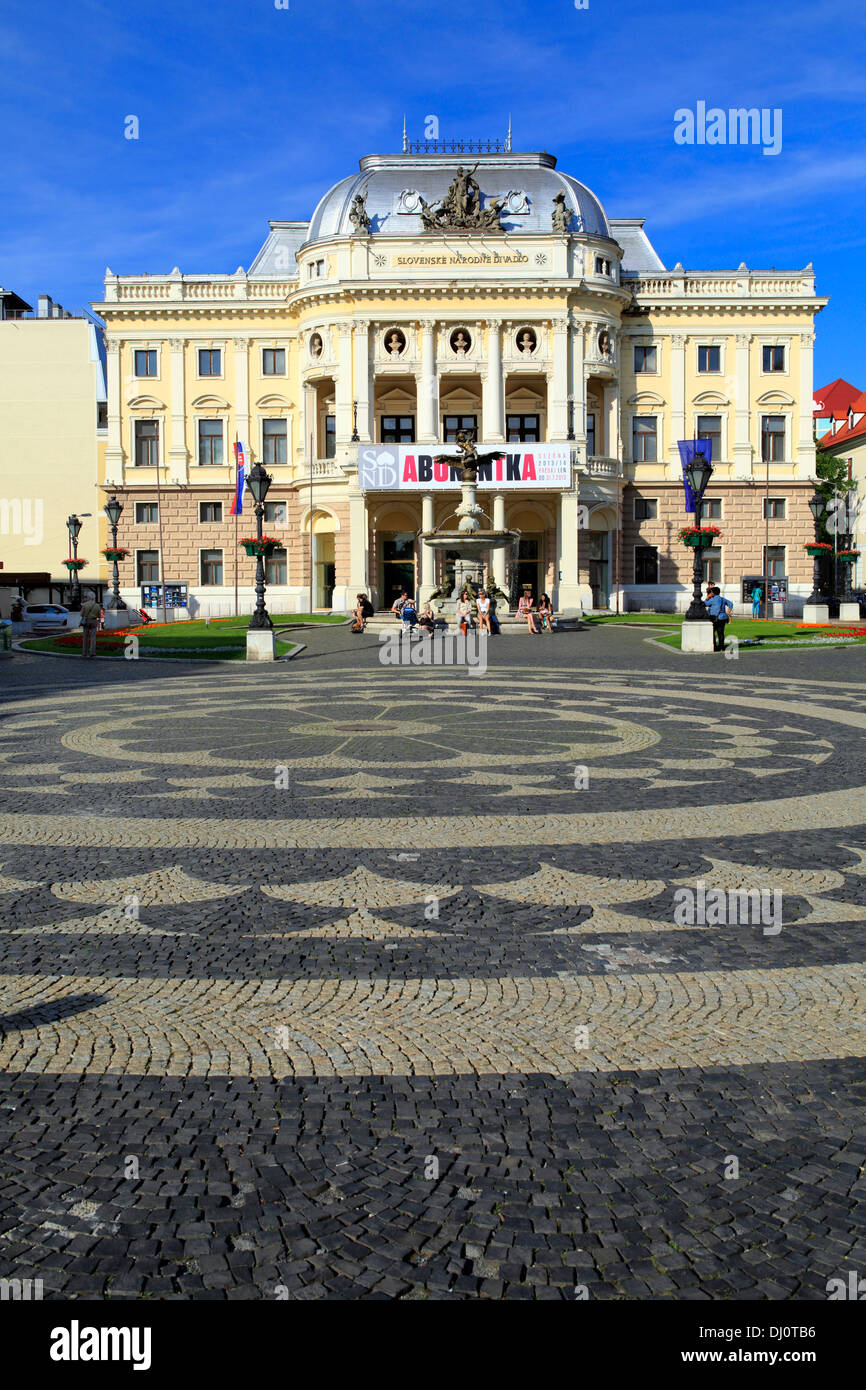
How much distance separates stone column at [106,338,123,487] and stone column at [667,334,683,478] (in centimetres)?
3025

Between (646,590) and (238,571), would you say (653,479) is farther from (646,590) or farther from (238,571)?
(238,571)

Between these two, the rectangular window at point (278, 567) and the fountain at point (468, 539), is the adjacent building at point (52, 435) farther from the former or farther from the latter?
the fountain at point (468, 539)

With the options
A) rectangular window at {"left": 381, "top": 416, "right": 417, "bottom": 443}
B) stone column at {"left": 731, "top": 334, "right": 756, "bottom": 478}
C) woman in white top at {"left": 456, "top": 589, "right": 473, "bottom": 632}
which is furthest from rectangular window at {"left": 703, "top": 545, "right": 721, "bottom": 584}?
woman in white top at {"left": 456, "top": 589, "right": 473, "bottom": 632}

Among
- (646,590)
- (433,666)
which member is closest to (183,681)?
(433,666)

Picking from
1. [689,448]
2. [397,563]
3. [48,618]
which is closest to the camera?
[48,618]

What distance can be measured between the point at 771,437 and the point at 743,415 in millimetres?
2107

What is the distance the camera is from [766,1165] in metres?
4.02

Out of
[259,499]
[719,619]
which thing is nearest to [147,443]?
[259,499]

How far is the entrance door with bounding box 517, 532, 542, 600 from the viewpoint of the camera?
205 ft

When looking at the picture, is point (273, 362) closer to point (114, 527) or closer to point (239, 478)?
point (239, 478)

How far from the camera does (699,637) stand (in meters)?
30.4

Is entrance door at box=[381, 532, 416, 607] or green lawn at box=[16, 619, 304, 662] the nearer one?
green lawn at box=[16, 619, 304, 662]

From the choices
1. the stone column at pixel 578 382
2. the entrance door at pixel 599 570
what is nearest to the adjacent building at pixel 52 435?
the stone column at pixel 578 382

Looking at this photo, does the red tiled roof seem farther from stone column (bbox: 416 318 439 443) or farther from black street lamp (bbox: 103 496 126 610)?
black street lamp (bbox: 103 496 126 610)
